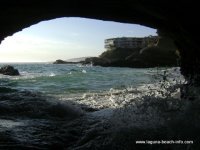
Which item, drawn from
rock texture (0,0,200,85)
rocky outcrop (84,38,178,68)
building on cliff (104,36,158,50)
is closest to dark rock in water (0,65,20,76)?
rocky outcrop (84,38,178,68)

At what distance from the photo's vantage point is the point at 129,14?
325 inches

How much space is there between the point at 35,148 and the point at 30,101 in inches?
191

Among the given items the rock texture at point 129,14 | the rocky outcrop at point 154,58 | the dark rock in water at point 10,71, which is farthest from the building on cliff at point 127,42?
the rock texture at point 129,14

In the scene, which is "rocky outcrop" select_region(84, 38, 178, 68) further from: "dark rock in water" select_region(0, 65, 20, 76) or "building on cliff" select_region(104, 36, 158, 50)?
"dark rock in water" select_region(0, 65, 20, 76)

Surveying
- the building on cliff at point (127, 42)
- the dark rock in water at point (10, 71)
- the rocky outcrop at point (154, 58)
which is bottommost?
the dark rock in water at point (10, 71)

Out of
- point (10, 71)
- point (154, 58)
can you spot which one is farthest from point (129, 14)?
point (154, 58)

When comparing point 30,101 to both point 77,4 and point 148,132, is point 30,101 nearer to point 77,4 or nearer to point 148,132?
point 77,4

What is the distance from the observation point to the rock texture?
6785mm

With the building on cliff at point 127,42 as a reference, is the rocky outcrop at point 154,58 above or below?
below

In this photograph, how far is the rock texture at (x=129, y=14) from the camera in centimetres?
679

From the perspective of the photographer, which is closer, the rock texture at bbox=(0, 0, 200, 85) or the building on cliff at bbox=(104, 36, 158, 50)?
the rock texture at bbox=(0, 0, 200, 85)

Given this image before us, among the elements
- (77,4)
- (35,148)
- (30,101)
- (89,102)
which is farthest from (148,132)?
(89,102)

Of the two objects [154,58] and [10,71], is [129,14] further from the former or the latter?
[154,58]

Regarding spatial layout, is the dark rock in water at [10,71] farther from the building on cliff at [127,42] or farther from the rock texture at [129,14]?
the building on cliff at [127,42]
